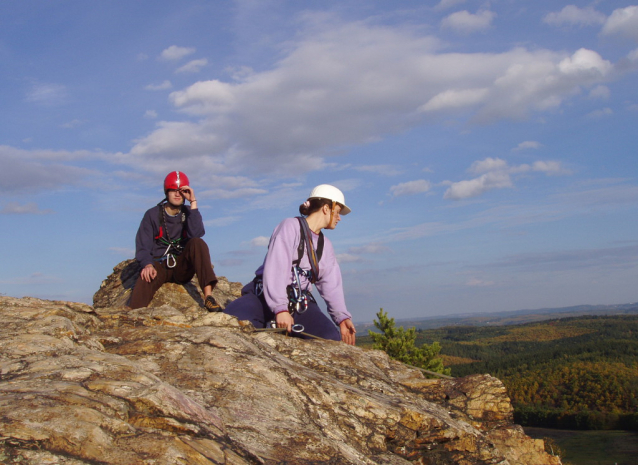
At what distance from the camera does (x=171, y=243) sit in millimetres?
8477

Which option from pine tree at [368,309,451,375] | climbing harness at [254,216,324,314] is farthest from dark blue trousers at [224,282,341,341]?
pine tree at [368,309,451,375]

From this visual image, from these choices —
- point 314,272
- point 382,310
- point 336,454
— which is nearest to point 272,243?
point 314,272

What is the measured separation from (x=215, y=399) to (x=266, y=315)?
125 inches

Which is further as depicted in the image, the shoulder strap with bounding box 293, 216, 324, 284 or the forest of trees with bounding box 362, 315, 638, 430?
the forest of trees with bounding box 362, 315, 638, 430

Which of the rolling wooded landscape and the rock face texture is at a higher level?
the rock face texture

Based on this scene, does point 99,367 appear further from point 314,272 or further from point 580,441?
point 580,441

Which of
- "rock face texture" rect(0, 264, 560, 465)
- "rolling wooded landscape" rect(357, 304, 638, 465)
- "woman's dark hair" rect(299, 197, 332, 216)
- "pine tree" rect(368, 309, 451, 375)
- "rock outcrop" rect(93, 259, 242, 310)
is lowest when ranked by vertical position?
"rolling wooded landscape" rect(357, 304, 638, 465)

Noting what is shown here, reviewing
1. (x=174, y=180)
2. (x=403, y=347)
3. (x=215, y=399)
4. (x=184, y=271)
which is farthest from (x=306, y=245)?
(x=403, y=347)

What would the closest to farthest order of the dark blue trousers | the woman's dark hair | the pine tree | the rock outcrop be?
the dark blue trousers, the woman's dark hair, the rock outcrop, the pine tree

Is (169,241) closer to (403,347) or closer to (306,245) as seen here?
(306,245)

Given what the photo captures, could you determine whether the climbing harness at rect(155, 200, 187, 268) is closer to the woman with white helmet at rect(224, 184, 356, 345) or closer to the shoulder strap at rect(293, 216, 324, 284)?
the woman with white helmet at rect(224, 184, 356, 345)

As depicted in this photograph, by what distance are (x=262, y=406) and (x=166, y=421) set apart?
35.5 inches

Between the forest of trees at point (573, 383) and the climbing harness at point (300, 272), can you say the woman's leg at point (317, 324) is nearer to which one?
the climbing harness at point (300, 272)

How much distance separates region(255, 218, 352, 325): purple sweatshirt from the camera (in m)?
6.21
